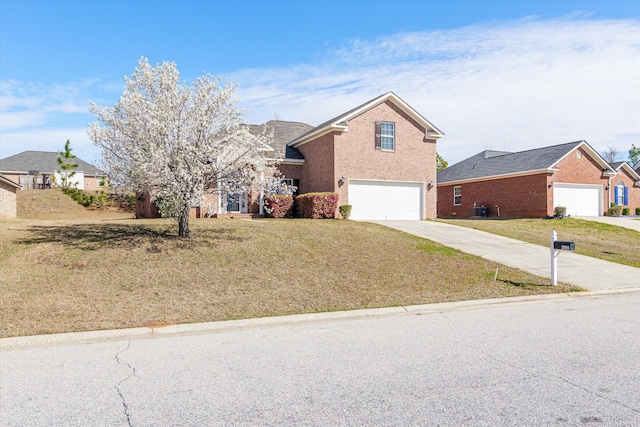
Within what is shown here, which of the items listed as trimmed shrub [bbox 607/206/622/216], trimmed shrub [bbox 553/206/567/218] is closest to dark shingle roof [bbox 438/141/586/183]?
trimmed shrub [bbox 553/206/567/218]

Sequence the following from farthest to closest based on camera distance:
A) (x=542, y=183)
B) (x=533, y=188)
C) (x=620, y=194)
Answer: (x=620, y=194), (x=533, y=188), (x=542, y=183)

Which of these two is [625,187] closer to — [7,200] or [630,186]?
[630,186]

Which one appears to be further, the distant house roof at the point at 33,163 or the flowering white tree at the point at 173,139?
the distant house roof at the point at 33,163

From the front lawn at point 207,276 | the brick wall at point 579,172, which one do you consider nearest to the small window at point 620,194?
the brick wall at point 579,172

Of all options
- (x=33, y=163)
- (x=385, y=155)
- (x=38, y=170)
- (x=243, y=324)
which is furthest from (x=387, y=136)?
(x=33, y=163)

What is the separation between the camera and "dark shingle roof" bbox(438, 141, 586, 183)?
3123 centimetres

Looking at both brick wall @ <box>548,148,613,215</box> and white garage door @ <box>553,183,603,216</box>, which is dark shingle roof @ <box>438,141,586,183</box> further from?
white garage door @ <box>553,183,603,216</box>

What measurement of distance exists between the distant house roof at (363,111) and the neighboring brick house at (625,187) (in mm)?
17754

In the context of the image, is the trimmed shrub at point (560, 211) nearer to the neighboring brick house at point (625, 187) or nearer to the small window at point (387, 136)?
the neighboring brick house at point (625, 187)

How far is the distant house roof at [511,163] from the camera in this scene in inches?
1223

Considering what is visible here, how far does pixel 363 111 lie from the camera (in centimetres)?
2375

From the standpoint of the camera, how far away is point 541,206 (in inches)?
1191

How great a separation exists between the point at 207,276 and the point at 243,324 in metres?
3.01

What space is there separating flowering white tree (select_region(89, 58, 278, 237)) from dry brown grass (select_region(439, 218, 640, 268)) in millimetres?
12607
